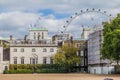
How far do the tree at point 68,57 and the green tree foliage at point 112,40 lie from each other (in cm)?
3115

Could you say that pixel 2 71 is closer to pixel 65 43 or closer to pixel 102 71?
pixel 65 43

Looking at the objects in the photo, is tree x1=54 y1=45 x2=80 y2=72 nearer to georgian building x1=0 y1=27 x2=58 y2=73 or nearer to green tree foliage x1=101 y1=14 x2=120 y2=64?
georgian building x1=0 y1=27 x2=58 y2=73

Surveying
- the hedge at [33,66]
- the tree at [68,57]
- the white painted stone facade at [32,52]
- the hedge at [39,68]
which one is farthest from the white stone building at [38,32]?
the tree at [68,57]

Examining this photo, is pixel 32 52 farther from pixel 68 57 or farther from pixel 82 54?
pixel 82 54

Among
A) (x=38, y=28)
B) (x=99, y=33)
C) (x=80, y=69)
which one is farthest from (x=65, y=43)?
(x=38, y=28)

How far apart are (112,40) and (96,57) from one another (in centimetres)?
3408

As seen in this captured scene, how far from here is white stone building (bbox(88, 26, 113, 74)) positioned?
95.4 m

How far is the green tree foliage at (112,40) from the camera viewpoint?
223ft

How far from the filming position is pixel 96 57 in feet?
338

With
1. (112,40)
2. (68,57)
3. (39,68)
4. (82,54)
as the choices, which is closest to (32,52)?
(39,68)

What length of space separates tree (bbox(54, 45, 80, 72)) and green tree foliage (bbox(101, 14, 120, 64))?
31.1m

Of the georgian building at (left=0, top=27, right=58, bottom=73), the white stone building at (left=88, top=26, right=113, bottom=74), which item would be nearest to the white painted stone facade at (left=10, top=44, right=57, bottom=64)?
the georgian building at (left=0, top=27, right=58, bottom=73)

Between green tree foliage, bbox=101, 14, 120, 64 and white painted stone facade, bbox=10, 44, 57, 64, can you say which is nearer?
green tree foliage, bbox=101, 14, 120, 64

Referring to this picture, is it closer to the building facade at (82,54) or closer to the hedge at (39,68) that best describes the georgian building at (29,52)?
the hedge at (39,68)
